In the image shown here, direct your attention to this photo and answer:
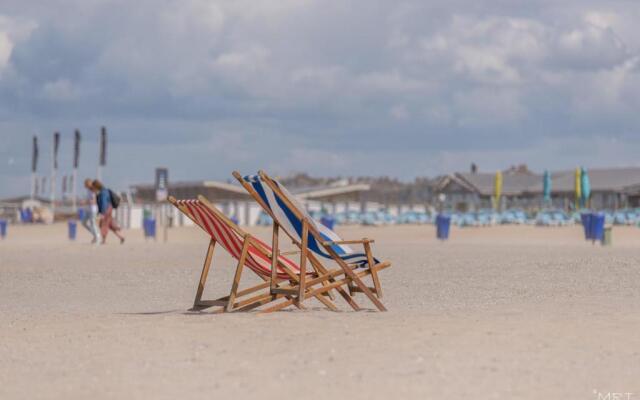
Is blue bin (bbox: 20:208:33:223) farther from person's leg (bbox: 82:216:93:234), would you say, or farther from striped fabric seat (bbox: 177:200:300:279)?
striped fabric seat (bbox: 177:200:300:279)

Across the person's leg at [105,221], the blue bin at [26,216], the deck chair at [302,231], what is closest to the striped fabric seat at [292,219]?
the deck chair at [302,231]

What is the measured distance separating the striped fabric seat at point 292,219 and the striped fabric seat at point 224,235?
33 centimetres

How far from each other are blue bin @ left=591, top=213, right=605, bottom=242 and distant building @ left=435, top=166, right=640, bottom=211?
36.3 m

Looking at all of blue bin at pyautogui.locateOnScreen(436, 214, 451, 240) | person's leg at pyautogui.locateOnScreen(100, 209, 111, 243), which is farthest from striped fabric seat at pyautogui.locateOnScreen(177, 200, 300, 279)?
blue bin at pyautogui.locateOnScreen(436, 214, 451, 240)

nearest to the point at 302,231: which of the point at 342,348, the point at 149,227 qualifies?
the point at 342,348

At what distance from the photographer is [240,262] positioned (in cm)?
870

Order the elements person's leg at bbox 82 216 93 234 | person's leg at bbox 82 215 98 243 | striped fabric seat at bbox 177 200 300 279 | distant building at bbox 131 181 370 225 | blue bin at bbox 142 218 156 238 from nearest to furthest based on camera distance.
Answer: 1. striped fabric seat at bbox 177 200 300 279
2. person's leg at bbox 82 215 98 243
3. person's leg at bbox 82 216 93 234
4. blue bin at bbox 142 218 156 238
5. distant building at bbox 131 181 370 225

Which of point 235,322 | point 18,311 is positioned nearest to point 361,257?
point 235,322

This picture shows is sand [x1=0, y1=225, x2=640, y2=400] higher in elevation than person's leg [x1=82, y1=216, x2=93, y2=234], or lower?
lower

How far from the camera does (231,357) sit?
641cm

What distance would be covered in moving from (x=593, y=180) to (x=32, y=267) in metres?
52.7

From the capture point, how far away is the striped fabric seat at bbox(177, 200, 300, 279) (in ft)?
29.0

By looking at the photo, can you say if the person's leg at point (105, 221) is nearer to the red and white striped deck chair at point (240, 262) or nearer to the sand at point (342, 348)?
the sand at point (342, 348)

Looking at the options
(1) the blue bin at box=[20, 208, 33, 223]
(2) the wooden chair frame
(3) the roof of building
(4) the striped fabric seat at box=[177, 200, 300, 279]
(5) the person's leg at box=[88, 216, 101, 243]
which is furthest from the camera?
(3) the roof of building
